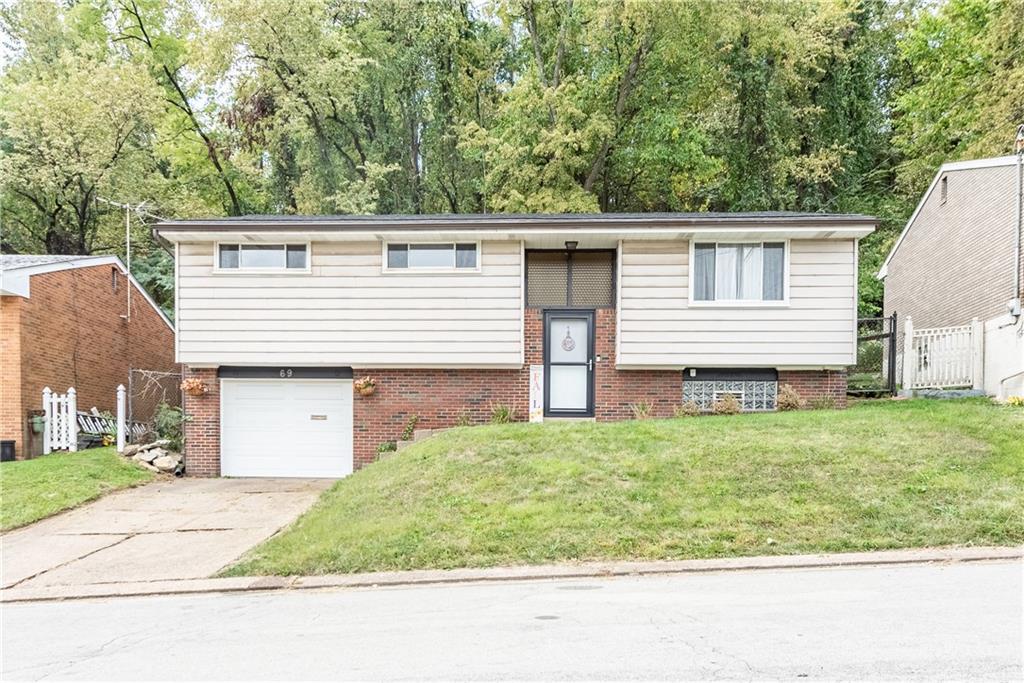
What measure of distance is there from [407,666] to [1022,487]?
6909mm

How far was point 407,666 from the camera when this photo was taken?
4.27 meters

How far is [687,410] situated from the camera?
12289 millimetres

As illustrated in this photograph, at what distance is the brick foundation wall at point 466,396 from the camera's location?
Result: 41.2ft

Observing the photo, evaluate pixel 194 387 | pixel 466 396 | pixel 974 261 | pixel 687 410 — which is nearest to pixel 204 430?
pixel 194 387

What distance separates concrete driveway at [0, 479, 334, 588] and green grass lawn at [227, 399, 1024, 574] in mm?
741

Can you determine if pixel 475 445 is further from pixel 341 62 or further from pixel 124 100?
pixel 124 100

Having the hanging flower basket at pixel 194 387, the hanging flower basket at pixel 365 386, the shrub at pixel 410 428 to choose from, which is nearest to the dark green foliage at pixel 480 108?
the hanging flower basket at pixel 365 386

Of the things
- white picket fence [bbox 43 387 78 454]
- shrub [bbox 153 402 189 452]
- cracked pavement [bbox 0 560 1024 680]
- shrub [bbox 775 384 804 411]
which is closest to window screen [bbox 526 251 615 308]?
shrub [bbox 775 384 804 411]

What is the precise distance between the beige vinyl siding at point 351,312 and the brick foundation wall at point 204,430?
0.64 m

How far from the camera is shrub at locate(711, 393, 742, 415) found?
12.1 meters

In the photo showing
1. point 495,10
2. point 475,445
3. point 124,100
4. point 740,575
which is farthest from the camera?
point 495,10

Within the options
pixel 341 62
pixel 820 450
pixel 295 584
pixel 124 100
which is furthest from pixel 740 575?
pixel 124 100

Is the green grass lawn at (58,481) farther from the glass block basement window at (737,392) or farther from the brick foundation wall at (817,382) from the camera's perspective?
the brick foundation wall at (817,382)

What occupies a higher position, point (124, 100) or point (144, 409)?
point (124, 100)
